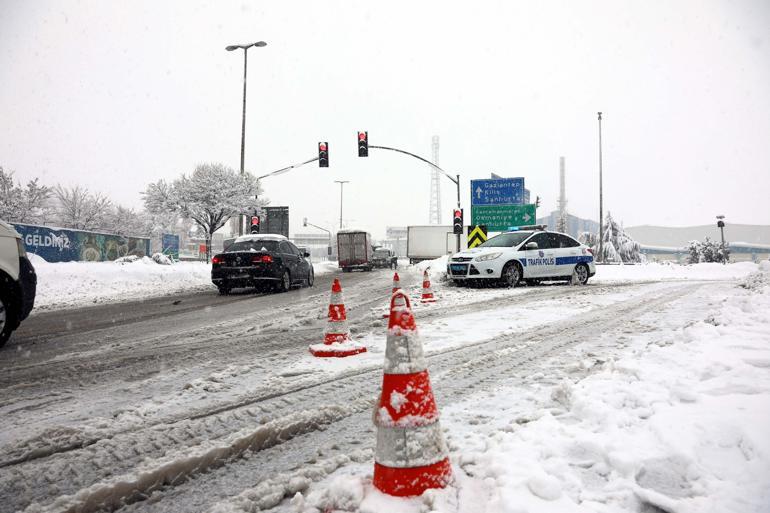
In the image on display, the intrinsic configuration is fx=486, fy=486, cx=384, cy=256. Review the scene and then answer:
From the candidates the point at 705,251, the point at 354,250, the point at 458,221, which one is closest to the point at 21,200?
the point at 354,250

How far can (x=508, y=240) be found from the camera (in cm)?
1402

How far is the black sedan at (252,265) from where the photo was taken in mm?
13062

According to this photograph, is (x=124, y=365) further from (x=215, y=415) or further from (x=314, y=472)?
(x=314, y=472)

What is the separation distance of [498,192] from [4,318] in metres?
21.8

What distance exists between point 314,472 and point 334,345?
9.27 ft

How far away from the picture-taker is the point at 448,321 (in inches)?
295

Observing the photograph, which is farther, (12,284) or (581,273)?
(581,273)

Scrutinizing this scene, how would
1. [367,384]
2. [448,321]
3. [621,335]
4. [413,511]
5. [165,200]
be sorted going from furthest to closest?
[165,200], [448,321], [621,335], [367,384], [413,511]

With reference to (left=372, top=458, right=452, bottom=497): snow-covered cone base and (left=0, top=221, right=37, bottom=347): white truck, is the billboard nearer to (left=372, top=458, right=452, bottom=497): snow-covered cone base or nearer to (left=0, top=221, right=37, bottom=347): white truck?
(left=0, top=221, right=37, bottom=347): white truck

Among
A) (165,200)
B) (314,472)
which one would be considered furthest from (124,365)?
(165,200)

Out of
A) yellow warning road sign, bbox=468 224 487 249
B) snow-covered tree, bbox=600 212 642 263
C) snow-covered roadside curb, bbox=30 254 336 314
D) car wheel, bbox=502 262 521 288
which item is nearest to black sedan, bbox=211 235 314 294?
snow-covered roadside curb, bbox=30 254 336 314

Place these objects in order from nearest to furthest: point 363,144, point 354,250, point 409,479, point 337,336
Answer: point 409,479 → point 337,336 → point 363,144 → point 354,250

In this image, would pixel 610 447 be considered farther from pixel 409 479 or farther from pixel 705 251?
pixel 705 251

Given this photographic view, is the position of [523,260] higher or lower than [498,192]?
lower
